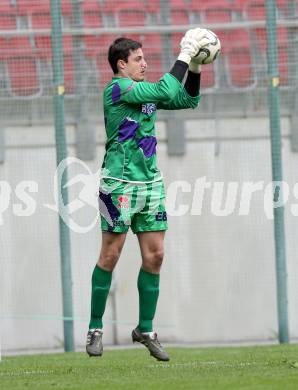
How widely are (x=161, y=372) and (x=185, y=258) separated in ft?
14.1

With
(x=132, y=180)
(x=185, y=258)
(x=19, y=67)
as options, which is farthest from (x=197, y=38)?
(x=185, y=258)

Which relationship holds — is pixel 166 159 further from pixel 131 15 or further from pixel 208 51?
pixel 208 51

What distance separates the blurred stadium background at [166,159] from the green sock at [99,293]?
3.60 meters

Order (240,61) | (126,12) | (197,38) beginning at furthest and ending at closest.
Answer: (240,61) → (126,12) → (197,38)

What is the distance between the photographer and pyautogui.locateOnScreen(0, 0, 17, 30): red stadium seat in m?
10.4

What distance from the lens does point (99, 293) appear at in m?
6.90

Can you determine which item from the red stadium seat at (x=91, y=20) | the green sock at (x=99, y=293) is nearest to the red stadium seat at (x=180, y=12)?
the red stadium seat at (x=91, y=20)

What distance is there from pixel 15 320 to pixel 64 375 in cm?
415

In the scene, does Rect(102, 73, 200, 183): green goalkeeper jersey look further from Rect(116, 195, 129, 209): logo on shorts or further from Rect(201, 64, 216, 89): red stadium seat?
Rect(201, 64, 216, 89): red stadium seat

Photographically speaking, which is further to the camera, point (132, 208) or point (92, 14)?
point (92, 14)

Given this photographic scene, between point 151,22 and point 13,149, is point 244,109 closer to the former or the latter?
point 151,22

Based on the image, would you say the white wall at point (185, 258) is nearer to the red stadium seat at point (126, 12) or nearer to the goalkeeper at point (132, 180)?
the red stadium seat at point (126, 12)

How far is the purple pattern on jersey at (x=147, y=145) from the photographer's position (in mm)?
6738

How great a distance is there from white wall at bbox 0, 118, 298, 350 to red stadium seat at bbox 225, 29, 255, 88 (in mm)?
384
